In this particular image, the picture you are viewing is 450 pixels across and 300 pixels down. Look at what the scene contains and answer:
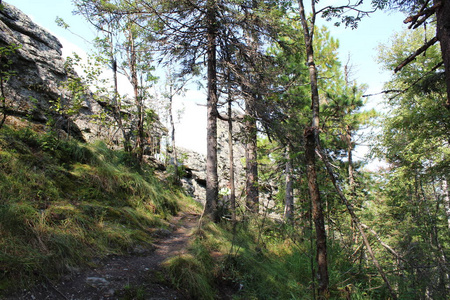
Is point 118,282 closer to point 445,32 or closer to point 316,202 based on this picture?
point 316,202

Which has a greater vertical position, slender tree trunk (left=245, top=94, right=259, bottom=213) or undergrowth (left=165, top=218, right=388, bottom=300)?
slender tree trunk (left=245, top=94, right=259, bottom=213)

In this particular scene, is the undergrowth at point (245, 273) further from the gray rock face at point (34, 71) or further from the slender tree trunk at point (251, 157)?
the gray rock face at point (34, 71)

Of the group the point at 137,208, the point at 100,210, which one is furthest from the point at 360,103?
the point at 100,210

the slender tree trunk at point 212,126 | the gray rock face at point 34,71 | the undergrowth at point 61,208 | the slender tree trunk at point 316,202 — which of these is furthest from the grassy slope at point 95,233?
the gray rock face at point 34,71

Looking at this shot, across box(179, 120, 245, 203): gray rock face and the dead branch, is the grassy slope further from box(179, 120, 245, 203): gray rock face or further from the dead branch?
box(179, 120, 245, 203): gray rock face

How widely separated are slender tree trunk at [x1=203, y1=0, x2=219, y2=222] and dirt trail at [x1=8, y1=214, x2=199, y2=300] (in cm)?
242

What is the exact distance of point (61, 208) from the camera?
387 centimetres

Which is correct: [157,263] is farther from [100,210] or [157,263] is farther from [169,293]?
[100,210]

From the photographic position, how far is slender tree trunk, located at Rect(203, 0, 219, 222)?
22.1 ft

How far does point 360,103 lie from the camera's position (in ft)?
31.4

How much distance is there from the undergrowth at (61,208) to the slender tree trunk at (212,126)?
1.39 meters

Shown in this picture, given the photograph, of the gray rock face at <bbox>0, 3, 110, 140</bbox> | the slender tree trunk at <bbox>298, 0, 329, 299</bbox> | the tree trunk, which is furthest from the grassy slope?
the tree trunk

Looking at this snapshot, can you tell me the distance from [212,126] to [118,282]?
4.80 m

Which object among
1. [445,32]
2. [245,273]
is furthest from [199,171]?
[445,32]
